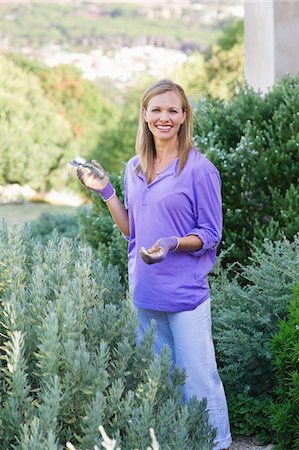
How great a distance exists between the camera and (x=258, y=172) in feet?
19.3

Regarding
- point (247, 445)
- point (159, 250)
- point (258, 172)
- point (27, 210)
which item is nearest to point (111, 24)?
point (27, 210)

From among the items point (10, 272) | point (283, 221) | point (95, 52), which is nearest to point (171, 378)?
point (10, 272)

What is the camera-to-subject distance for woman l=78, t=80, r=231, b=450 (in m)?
3.73

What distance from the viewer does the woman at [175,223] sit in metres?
3.73

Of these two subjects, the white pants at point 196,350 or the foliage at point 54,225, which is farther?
the foliage at point 54,225

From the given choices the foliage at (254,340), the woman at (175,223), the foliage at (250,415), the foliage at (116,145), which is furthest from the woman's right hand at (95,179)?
the foliage at (116,145)

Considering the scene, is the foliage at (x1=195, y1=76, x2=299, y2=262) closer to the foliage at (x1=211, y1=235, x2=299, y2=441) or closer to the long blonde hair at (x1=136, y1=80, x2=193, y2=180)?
the foliage at (x1=211, y1=235, x2=299, y2=441)

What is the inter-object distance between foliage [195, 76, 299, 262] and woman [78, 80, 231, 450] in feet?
6.03

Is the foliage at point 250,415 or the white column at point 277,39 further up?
the white column at point 277,39

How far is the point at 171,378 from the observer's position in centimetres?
313

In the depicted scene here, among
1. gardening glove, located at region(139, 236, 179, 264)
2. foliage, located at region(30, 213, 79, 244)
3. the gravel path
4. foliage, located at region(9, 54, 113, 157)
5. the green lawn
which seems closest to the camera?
gardening glove, located at region(139, 236, 179, 264)

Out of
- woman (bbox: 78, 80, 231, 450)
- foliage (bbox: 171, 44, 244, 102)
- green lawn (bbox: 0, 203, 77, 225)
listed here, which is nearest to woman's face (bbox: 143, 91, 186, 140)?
woman (bbox: 78, 80, 231, 450)

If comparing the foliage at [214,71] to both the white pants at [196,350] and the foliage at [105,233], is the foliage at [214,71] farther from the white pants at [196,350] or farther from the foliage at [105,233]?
the white pants at [196,350]

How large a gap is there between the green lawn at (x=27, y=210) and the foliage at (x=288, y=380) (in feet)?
43.6
